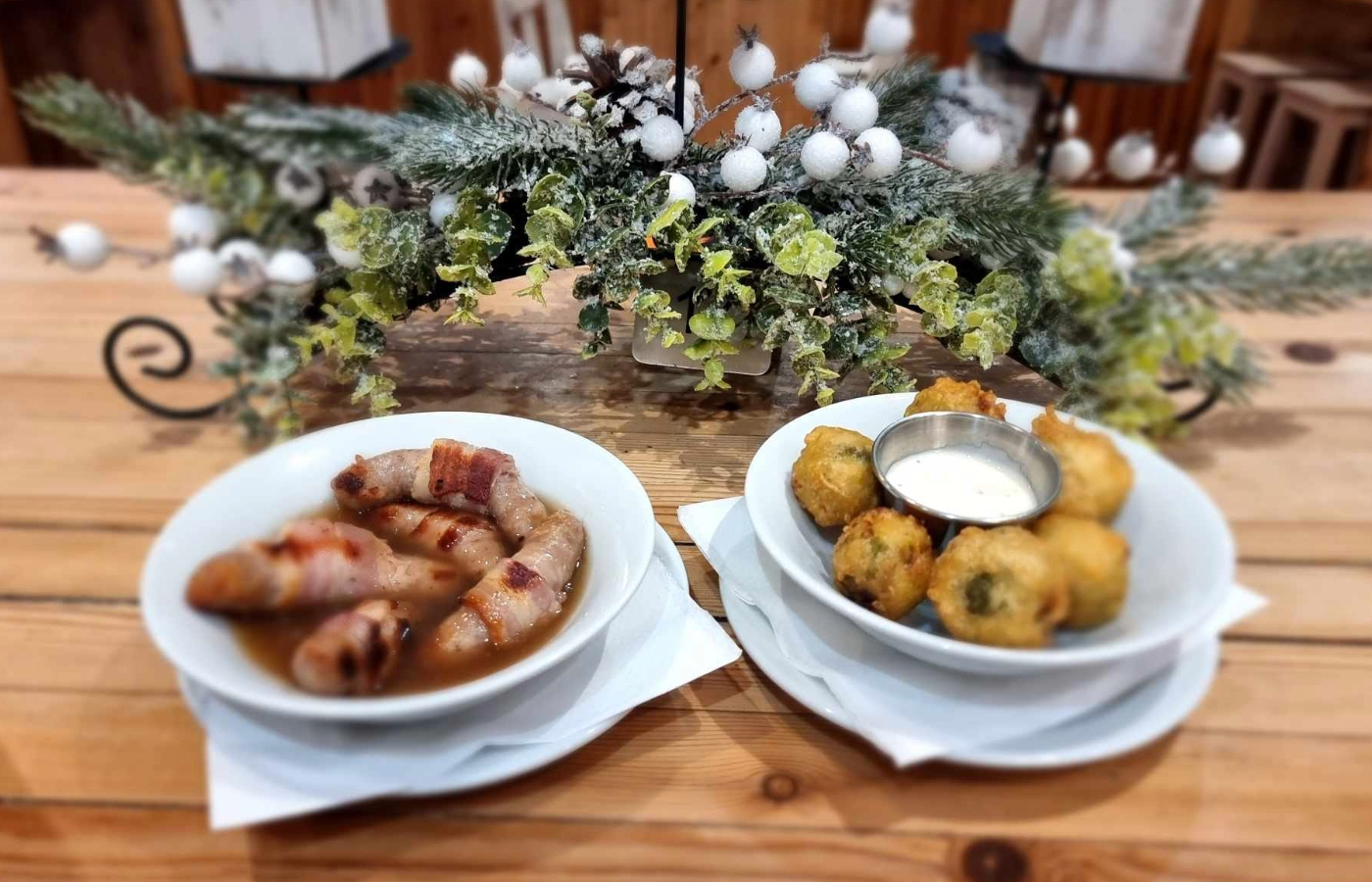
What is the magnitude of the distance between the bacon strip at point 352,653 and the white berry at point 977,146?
0.60m

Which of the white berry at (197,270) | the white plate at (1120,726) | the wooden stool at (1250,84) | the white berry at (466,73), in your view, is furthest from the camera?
the white berry at (466,73)

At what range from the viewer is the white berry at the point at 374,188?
573mm

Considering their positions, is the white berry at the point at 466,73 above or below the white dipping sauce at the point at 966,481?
above

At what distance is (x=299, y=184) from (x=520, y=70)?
0.49 meters

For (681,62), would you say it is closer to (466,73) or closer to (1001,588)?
(466,73)

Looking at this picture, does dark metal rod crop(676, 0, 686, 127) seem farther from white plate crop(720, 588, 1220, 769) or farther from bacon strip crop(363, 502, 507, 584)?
white plate crop(720, 588, 1220, 769)

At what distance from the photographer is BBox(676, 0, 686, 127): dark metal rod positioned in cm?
85

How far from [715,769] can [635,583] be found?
0.15m

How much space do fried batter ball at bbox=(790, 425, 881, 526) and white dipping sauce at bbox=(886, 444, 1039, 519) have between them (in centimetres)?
3

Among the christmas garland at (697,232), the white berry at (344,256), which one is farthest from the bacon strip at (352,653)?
the white berry at (344,256)

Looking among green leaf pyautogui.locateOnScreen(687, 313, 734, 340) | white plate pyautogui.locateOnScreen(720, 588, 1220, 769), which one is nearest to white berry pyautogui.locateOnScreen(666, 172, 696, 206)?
green leaf pyautogui.locateOnScreen(687, 313, 734, 340)

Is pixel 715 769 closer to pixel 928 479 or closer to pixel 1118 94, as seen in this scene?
pixel 928 479

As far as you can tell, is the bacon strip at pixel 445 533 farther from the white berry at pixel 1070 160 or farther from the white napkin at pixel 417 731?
the white berry at pixel 1070 160

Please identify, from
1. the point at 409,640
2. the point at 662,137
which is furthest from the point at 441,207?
the point at 409,640
